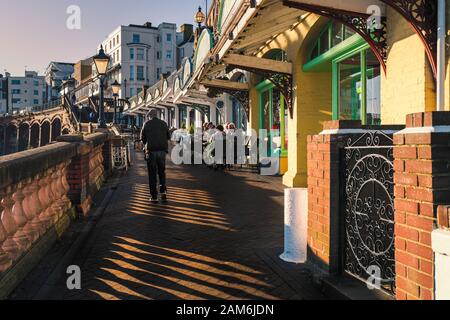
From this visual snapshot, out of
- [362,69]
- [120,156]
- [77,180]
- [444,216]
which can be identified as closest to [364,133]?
[444,216]

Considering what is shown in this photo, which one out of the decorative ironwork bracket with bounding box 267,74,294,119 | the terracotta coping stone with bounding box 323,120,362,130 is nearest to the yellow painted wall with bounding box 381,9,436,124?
the terracotta coping stone with bounding box 323,120,362,130

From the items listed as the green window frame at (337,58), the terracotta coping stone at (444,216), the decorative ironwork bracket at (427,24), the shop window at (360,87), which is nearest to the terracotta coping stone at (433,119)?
the terracotta coping stone at (444,216)

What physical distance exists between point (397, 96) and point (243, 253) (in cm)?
353

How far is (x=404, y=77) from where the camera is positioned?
623 cm

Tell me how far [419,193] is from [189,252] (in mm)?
2984

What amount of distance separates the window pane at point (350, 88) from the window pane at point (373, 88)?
17.5 inches

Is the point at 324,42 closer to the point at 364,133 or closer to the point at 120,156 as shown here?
the point at 364,133

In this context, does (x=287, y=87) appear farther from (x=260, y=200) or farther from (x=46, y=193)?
(x=46, y=193)

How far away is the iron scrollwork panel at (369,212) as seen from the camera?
3.44m

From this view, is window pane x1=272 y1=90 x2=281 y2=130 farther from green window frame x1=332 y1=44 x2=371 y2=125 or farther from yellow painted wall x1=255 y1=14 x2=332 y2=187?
green window frame x1=332 y1=44 x2=371 y2=125

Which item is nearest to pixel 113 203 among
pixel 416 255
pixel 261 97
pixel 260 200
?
pixel 260 200

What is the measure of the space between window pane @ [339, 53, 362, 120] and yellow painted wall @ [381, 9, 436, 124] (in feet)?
5.38

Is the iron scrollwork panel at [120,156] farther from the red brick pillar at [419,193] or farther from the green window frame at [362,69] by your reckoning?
the red brick pillar at [419,193]

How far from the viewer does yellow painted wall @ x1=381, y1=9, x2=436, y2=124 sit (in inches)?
228
